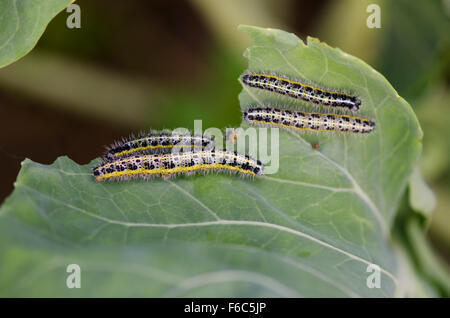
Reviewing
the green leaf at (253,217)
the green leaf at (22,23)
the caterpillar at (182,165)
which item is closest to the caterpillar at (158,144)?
the caterpillar at (182,165)

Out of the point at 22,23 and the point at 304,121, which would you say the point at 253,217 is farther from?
the point at 22,23

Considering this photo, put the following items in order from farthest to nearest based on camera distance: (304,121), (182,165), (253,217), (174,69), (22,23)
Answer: (174,69) < (304,121) < (182,165) < (253,217) < (22,23)

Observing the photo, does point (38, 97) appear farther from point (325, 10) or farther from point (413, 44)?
point (413, 44)

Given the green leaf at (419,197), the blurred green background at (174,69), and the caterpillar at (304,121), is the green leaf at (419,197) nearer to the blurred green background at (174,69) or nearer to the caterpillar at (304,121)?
the caterpillar at (304,121)

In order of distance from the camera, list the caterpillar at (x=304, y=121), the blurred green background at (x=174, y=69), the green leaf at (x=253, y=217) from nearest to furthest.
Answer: the green leaf at (x=253, y=217) → the caterpillar at (x=304, y=121) → the blurred green background at (x=174, y=69)

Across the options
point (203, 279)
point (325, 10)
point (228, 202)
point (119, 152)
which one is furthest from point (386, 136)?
point (325, 10)

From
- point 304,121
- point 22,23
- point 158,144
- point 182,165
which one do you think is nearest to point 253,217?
point 182,165

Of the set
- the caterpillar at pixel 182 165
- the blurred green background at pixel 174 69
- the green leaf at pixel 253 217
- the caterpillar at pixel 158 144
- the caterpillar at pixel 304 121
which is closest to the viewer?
the green leaf at pixel 253 217
